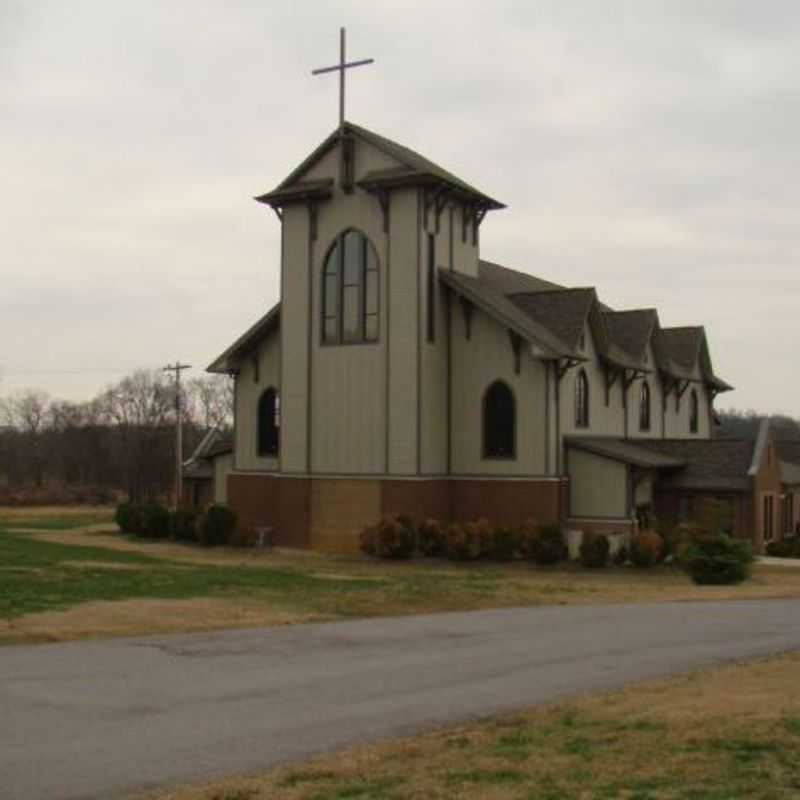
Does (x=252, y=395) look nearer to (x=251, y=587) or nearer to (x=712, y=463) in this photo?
(x=712, y=463)

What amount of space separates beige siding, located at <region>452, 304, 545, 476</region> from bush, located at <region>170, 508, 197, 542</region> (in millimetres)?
10268

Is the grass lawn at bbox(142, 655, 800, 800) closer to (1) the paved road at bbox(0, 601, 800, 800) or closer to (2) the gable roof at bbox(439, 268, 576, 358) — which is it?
(1) the paved road at bbox(0, 601, 800, 800)

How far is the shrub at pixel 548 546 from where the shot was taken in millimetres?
34344

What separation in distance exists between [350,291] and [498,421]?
6398 mm

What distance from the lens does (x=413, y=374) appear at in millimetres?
36094

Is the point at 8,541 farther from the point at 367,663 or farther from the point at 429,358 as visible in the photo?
the point at 367,663

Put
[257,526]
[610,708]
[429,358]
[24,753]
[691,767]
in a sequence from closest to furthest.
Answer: [691,767], [24,753], [610,708], [429,358], [257,526]

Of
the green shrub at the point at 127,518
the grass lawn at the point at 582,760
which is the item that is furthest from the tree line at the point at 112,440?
the grass lawn at the point at 582,760

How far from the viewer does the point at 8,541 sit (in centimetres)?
3706

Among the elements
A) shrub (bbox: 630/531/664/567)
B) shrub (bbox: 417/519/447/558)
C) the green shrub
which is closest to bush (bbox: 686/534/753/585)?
shrub (bbox: 630/531/664/567)

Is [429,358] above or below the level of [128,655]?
above

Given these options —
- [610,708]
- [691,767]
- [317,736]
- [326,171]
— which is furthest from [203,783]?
[326,171]

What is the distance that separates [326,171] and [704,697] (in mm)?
28912

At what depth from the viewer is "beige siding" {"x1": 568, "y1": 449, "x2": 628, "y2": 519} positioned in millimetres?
36812
